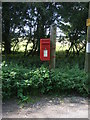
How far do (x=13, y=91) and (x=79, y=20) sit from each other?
3449 millimetres

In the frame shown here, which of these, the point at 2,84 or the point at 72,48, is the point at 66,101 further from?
the point at 72,48

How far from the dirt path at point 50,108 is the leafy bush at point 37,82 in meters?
0.21

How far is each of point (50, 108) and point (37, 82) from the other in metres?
0.63

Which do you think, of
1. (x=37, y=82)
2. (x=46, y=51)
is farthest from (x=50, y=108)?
(x=46, y=51)

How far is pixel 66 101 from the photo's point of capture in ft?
10.6

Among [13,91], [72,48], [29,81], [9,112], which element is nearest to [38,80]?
[29,81]

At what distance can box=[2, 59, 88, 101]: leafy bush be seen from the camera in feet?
10.6

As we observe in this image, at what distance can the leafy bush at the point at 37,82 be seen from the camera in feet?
10.6

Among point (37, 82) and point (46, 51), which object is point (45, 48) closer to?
point (46, 51)

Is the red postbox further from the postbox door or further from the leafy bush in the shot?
the leafy bush

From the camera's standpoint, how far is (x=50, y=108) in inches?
115

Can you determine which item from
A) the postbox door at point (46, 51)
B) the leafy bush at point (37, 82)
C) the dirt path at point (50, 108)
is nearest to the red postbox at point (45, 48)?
the postbox door at point (46, 51)

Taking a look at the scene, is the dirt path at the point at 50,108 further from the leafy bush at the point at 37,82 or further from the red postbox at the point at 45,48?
the red postbox at the point at 45,48

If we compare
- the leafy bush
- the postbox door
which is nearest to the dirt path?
the leafy bush
